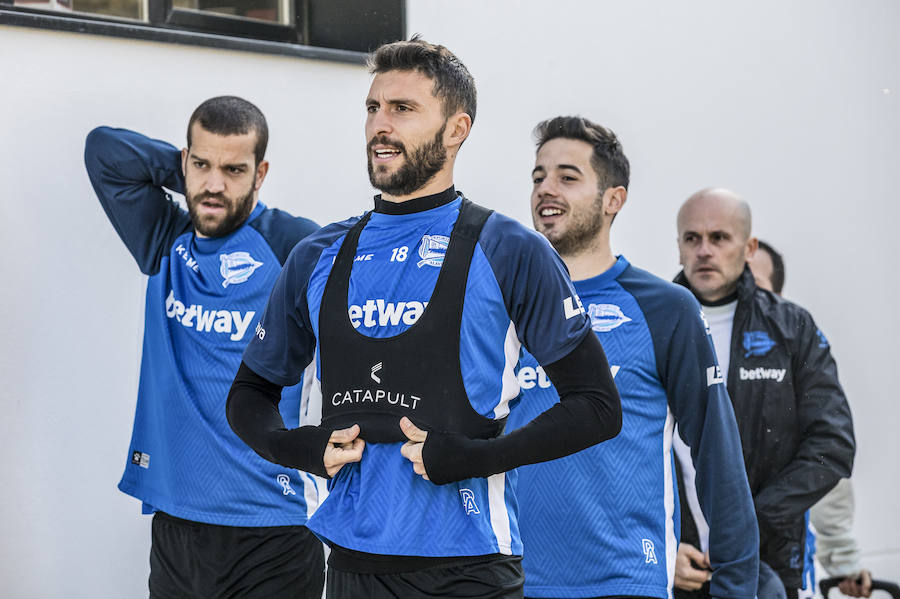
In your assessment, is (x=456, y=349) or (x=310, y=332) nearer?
(x=456, y=349)

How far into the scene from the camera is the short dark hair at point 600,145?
13.0 feet

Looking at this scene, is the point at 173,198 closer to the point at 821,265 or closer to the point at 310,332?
the point at 310,332

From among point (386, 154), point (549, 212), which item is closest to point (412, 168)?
point (386, 154)

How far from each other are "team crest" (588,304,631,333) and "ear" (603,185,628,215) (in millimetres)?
475

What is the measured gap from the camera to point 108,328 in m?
4.50

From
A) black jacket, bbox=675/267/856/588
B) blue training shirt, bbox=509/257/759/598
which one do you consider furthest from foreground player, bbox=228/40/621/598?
black jacket, bbox=675/267/856/588

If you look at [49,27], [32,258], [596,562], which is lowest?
[596,562]

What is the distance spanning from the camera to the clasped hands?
2416mm

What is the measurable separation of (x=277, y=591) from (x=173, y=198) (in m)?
1.77

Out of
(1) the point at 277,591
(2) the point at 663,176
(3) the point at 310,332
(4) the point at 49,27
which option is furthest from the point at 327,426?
(2) the point at 663,176

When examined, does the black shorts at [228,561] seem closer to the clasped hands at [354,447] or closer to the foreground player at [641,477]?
the foreground player at [641,477]

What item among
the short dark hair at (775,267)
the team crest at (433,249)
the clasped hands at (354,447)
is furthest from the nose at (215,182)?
the short dark hair at (775,267)

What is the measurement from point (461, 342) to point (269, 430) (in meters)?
0.52

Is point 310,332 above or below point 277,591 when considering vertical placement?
above
